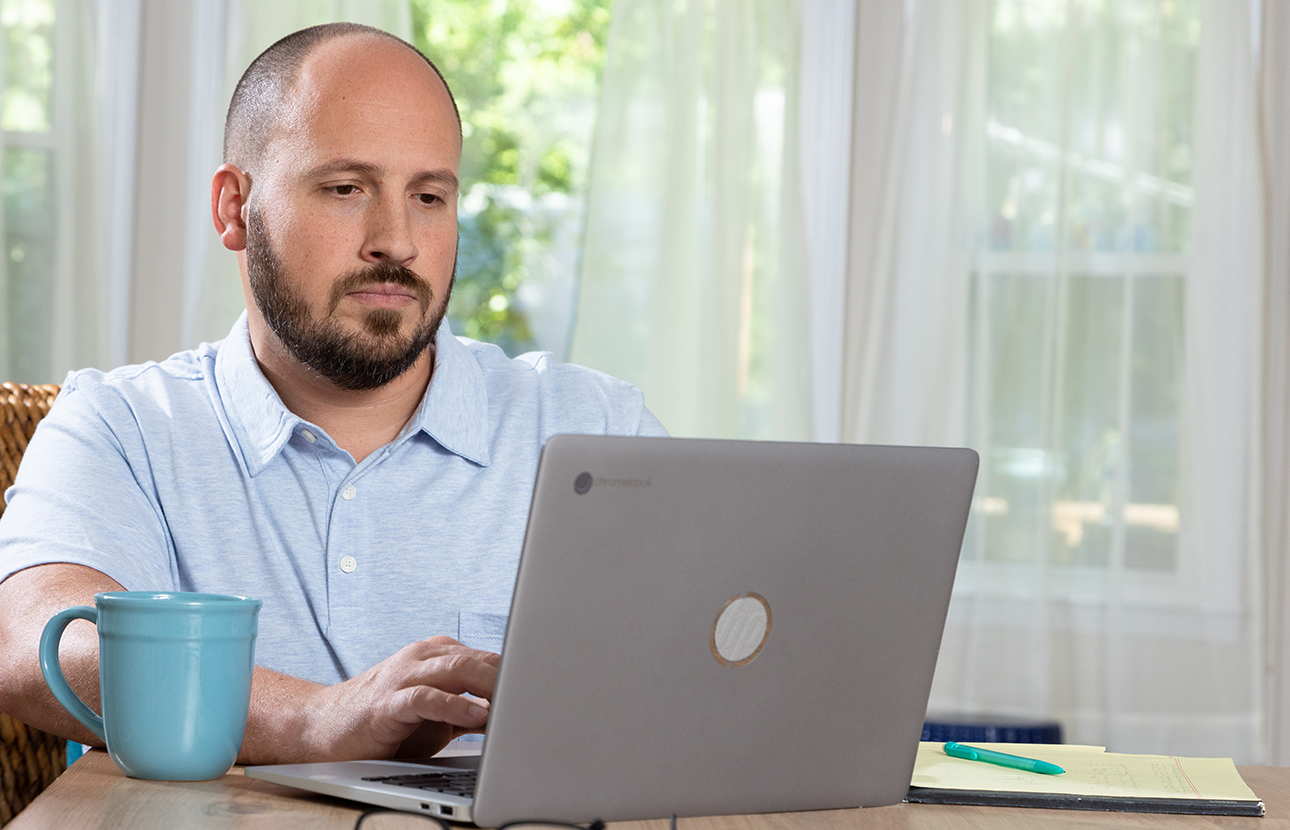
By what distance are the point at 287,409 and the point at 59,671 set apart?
1.66 ft

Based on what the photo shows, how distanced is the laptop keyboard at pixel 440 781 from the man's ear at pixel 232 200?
2.55 ft

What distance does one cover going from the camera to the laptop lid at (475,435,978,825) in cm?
66

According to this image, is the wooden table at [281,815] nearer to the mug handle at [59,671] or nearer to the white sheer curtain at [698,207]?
the mug handle at [59,671]

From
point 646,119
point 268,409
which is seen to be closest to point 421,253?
point 268,409

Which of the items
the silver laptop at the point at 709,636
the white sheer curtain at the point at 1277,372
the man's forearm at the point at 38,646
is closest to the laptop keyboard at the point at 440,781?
the silver laptop at the point at 709,636

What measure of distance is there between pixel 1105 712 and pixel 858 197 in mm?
1056

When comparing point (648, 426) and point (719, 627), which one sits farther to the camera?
point (648, 426)

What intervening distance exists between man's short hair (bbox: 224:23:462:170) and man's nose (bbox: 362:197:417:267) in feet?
0.44

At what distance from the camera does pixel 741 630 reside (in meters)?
0.71

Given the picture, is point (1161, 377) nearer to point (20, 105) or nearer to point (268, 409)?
point (268, 409)

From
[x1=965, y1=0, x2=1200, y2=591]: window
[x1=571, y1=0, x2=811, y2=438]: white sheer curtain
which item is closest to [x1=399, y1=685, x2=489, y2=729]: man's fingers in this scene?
[x1=571, y1=0, x2=811, y2=438]: white sheer curtain

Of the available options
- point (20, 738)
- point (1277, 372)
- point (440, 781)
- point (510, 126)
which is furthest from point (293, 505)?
point (1277, 372)

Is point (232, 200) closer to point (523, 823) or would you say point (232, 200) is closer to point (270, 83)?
point (270, 83)

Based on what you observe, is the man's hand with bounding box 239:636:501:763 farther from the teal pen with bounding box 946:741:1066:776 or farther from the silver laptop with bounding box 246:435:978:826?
the teal pen with bounding box 946:741:1066:776
